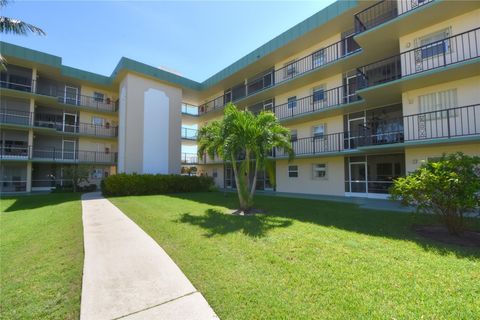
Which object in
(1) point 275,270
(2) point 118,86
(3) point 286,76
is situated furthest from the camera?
(2) point 118,86

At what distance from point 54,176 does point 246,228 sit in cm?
2476

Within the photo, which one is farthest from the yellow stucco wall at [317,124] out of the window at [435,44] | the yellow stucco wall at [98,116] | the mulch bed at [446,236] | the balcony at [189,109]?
the yellow stucco wall at [98,116]

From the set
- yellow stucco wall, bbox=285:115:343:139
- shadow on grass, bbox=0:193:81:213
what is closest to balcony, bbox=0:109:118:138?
shadow on grass, bbox=0:193:81:213

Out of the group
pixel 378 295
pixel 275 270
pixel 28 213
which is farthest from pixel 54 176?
pixel 378 295

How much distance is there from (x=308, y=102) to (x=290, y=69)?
3.56m

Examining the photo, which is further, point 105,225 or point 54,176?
point 54,176

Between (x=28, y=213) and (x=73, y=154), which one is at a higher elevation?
(x=73, y=154)

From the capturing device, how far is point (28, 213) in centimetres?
1111

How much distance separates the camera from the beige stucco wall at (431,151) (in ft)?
37.4

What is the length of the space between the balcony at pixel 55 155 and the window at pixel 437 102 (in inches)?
1074

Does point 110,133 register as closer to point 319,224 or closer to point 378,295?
point 319,224

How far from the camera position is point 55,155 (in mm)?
24094

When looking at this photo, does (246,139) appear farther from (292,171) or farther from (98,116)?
(98,116)

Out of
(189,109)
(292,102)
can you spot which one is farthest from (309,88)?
(189,109)
